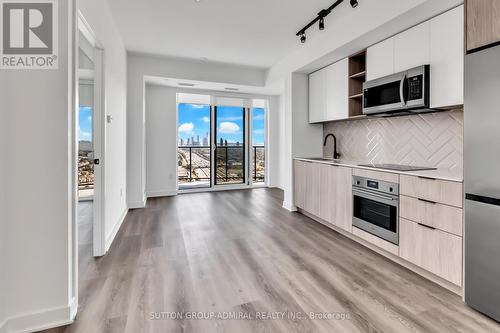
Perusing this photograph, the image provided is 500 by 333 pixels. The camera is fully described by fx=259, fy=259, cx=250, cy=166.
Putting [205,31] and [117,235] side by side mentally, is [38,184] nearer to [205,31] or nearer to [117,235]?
[117,235]

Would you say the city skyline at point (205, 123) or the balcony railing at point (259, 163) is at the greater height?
the city skyline at point (205, 123)

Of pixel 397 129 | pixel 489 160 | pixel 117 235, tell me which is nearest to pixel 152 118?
pixel 117 235

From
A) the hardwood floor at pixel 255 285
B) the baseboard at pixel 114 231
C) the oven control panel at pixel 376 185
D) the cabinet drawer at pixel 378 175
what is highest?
the cabinet drawer at pixel 378 175

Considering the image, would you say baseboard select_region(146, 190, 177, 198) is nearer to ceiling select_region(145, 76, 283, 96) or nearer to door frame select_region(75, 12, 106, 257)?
ceiling select_region(145, 76, 283, 96)

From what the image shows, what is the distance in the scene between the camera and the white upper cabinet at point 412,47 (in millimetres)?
2506

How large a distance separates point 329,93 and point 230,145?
10.4 ft

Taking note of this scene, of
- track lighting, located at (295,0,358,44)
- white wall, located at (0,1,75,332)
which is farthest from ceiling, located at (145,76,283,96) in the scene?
white wall, located at (0,1,75,332)

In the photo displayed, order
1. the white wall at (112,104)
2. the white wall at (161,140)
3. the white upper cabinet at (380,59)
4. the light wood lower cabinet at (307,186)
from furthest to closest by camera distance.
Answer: the white wall at (161,140) → the light wood lower cabinet at (307,186) → the white upper cabinet at (380,59) → the white wall at (112,104)

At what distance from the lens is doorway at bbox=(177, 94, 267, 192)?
6.36 metres

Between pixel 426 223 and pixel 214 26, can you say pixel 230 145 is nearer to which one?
pixel 214 26

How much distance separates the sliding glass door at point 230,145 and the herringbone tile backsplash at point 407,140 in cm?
288

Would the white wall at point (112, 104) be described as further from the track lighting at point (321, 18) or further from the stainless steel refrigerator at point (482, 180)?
the stainless steel refrigerator at point (482, 180)

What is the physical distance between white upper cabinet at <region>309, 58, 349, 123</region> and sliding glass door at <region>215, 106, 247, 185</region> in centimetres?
255

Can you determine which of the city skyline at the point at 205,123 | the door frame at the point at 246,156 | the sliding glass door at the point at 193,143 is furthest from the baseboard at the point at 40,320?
the city skyline at the point at 205,123
